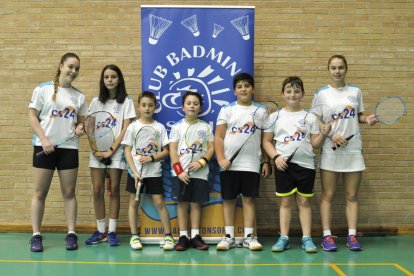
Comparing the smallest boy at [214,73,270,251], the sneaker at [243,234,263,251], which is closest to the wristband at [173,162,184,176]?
the smallest boy at [214,73,270,251]

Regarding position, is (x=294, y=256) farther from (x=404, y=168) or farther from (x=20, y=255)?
(x=20, y=255)

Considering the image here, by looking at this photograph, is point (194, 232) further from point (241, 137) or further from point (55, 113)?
point (55, 113)

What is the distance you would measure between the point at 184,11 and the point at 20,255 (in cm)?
345

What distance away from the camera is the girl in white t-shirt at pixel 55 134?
516 centimetres

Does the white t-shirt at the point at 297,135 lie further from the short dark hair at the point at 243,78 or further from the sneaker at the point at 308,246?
the sneaker at the point at 308,246

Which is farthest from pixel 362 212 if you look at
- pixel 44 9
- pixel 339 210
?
pixel 44 9

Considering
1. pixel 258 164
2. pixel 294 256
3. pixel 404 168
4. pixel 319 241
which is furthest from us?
pixel 404 168

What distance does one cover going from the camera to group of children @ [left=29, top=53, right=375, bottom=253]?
5164mm

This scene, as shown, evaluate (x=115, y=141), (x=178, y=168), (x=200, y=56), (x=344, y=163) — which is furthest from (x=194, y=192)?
(x=344, y=163)

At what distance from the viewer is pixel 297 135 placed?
16.9 ft

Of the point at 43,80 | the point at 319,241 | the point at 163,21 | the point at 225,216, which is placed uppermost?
the point at 163,21

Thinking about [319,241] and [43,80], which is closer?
[319,241]

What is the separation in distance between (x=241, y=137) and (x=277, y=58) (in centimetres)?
155

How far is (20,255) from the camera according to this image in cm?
504
